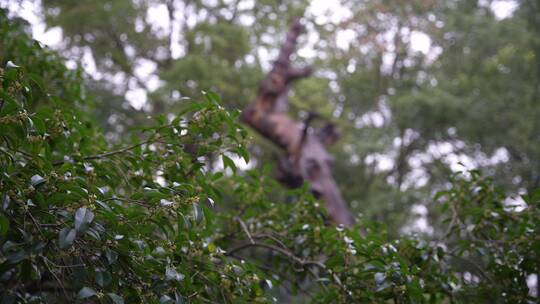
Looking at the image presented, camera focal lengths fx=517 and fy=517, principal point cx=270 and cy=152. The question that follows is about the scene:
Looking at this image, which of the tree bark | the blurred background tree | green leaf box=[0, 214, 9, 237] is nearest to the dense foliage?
green leaf box=[0, 214, 9, 237]

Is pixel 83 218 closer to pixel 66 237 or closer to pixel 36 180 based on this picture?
pixel 66 237

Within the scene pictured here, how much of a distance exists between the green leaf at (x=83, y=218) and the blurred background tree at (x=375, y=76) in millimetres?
6290

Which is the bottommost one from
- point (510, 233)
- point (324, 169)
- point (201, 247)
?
point (201, 247)

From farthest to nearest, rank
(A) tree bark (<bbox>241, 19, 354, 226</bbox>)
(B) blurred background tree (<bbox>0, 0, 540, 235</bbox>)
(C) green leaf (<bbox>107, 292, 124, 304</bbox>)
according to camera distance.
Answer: (B) blurred background tree (<bbox>0, 0, 540, 235</bbox>) < (A) tree bark (<bbox>241, 19, 354, 226</bbox>) < (C) green leaf (<bbox>107, 292, 124, 304</bbox>)

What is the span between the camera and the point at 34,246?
A: 1.37 m

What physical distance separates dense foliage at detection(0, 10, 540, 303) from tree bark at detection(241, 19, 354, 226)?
244 cm

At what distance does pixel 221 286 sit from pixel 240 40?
7565 mm

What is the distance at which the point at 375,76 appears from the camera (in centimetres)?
1036

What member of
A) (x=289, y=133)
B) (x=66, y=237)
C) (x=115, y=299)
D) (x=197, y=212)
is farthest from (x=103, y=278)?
(x=289, y=133)

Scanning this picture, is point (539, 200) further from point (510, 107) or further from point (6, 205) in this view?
point (510, 107)

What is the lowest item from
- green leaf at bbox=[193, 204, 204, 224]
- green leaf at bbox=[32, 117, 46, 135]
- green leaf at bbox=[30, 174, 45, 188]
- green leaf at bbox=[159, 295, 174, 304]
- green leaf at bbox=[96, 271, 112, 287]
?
green leaf at bbox=[159, 295, 174, 304]

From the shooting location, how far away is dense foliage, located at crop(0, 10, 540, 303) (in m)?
1.44

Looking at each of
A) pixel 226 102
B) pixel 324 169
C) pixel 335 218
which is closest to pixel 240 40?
pixel 226 102

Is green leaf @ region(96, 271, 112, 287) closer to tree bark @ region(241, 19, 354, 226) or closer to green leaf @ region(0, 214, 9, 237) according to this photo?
green leaf @ region(0, 214, 9, 237)
